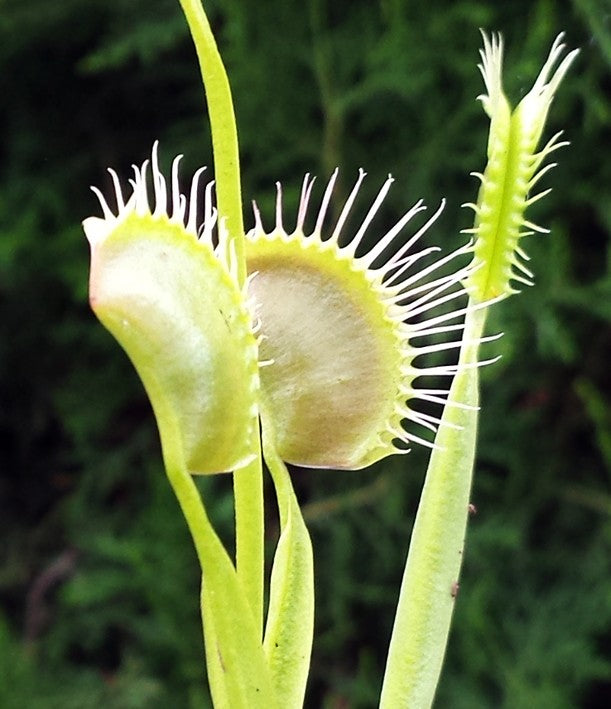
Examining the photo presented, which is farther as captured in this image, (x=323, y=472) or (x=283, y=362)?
(x=323, y=472)

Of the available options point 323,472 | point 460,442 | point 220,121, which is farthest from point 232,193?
point 323,472

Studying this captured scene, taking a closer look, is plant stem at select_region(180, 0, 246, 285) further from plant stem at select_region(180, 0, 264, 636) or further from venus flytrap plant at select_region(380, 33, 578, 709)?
venus flytrap plant at select_region(380, 33, 578, 709)

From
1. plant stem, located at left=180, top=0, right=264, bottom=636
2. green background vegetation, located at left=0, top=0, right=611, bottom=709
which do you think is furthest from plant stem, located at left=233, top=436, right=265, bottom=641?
green background vegetation, located at left=0, top=0, right=611, bottom=709

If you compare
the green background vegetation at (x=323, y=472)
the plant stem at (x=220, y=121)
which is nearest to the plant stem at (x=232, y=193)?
the plant stem at (x=220, y=121)

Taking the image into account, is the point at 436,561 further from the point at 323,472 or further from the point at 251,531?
the point at 323,472

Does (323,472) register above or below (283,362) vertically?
above

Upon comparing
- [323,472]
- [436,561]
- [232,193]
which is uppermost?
[323,472]

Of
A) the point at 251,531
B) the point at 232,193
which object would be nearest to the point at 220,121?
the point at 232,193
